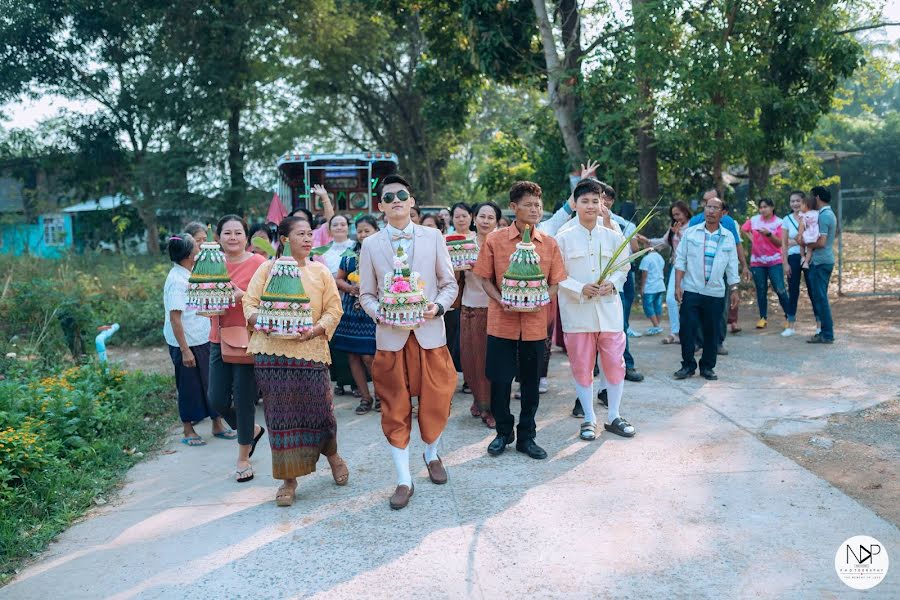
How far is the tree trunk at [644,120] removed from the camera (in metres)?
10.9

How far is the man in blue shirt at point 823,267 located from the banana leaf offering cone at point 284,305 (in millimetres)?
6926

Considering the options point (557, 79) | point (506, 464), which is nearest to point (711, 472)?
point (506, 464)

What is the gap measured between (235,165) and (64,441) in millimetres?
18560

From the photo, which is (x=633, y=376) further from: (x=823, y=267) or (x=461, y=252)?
(x=823, y=267)

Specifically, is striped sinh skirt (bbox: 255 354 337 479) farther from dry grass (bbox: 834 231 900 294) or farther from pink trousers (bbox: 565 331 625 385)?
dry grass (bbox: 834 231 900 294)

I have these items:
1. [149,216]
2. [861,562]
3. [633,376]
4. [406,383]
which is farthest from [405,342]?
[149,216]

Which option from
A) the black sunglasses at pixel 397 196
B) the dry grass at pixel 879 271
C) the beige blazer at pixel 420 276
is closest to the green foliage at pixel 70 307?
the beige blazer at pixel 420 276

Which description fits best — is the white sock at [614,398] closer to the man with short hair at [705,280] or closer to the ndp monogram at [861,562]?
the man with short hair at [705,280]

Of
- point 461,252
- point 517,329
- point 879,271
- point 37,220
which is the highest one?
point 37,220

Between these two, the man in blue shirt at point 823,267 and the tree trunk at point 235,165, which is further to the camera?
the tree trunk at point 235,165

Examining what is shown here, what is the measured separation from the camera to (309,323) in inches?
176

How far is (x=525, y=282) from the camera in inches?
195

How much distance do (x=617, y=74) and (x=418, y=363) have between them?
901 centimetres

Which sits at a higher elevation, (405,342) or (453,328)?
(405,342)
